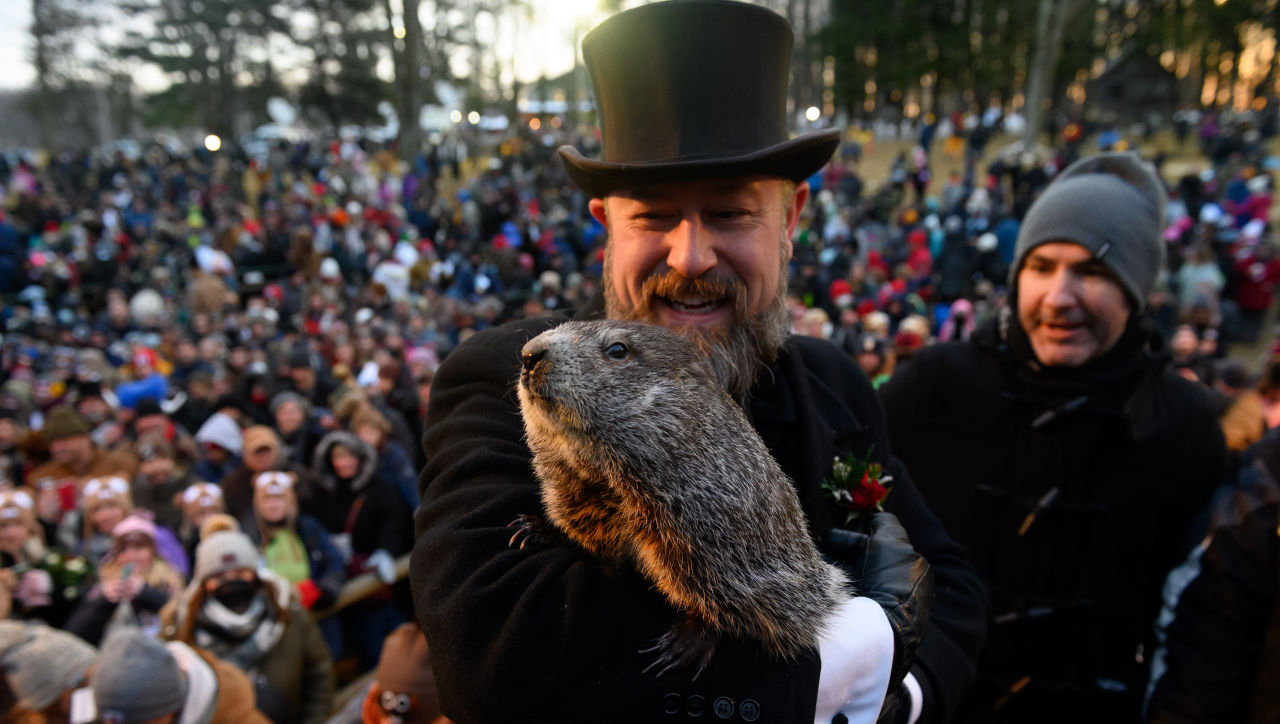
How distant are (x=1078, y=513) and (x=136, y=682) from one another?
4138 millimetres

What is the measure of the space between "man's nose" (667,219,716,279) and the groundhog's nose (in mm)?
445

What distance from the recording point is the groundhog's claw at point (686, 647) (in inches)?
56.3

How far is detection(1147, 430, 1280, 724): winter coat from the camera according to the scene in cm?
234

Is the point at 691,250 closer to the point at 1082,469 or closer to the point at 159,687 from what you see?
the point at 1082,469

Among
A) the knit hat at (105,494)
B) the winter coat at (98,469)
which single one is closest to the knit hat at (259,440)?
the knit hat at (105,494)

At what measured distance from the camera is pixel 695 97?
1913 millimetres

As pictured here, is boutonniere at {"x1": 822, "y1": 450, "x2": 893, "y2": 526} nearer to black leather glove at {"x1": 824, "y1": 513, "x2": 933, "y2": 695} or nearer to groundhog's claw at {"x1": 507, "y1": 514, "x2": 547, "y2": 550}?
black leather glove at {"x1": 824, "y1": 513, "x2": 933, "y2": 695}

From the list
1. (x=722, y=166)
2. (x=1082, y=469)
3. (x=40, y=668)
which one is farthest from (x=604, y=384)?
(x=40, y=668)

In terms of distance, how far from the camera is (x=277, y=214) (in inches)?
813

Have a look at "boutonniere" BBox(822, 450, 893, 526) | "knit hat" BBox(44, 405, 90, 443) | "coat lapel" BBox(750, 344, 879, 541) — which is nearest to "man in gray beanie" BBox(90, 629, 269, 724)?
"coat lapel" BBox(750, 344, 879, 541)

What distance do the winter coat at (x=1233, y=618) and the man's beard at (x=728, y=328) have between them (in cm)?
174

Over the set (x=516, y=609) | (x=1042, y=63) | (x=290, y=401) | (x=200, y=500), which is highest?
(x=1042, y=63)

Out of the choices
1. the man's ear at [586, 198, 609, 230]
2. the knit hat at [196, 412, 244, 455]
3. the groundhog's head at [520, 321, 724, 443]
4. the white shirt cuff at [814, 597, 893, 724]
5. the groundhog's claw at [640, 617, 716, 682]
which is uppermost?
the man's ear at [586, 198, 609, 230]

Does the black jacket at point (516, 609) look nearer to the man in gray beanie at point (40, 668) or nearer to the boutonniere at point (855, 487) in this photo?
the boutonniere at point (855, 487)
